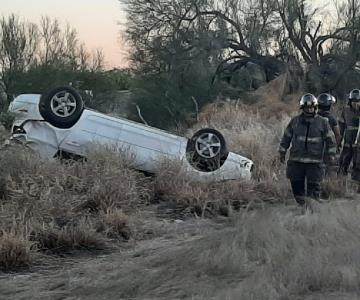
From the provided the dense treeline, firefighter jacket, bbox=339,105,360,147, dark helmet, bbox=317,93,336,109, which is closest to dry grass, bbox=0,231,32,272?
dark helmet, bbox=317,93,336,109

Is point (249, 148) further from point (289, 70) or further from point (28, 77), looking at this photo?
point (28, 77)

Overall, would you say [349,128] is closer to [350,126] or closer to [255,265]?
[350,126]

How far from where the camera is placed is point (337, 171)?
1248 cm

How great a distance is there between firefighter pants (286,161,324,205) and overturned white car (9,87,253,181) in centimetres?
184

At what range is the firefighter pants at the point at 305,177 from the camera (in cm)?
941

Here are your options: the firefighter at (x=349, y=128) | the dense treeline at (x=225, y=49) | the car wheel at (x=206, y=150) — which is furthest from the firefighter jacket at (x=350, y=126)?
the dense treeline at (x=225, y=49)

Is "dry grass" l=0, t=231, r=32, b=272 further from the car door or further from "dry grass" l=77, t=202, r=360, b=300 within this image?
the car door

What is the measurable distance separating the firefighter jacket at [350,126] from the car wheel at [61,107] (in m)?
4.77

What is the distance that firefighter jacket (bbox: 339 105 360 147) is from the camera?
40.0 ft

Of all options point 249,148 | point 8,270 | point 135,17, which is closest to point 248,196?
point 249,148

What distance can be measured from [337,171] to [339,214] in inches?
173

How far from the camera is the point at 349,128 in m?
12.2

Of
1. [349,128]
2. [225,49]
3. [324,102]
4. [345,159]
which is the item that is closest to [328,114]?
[324,102]

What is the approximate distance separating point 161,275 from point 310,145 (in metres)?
4.04
